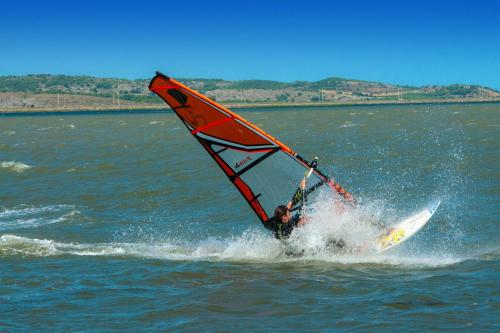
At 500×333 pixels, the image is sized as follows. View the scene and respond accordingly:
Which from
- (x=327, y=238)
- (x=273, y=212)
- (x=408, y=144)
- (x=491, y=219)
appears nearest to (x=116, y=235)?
(x=273, y=212)

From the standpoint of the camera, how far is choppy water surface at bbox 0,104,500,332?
27.7 feet

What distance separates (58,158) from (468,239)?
21.8m

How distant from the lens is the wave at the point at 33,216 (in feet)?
50.6

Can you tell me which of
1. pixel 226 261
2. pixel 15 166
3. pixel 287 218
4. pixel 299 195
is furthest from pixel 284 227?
pixel 15 166

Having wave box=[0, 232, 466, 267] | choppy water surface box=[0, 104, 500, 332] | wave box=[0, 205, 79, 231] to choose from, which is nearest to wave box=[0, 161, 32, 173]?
choppy water surface box=[0, 104, 500, 332]

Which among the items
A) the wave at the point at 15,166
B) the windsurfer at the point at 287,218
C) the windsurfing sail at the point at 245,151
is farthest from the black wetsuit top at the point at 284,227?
the wave at the point at 15,166

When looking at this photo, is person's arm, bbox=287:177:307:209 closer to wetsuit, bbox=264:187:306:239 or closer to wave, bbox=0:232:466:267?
wetsuit, bbox=264:187:306:239

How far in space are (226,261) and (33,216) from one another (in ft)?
21.5

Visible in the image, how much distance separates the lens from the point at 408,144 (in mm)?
31531

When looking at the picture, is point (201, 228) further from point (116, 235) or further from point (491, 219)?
point (491, 219)

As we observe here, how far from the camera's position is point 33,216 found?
16.5 meters

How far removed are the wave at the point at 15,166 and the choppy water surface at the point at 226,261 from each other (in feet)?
15.0

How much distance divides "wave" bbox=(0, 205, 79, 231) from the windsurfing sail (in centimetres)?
536

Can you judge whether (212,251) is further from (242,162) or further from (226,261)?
(242,162)
